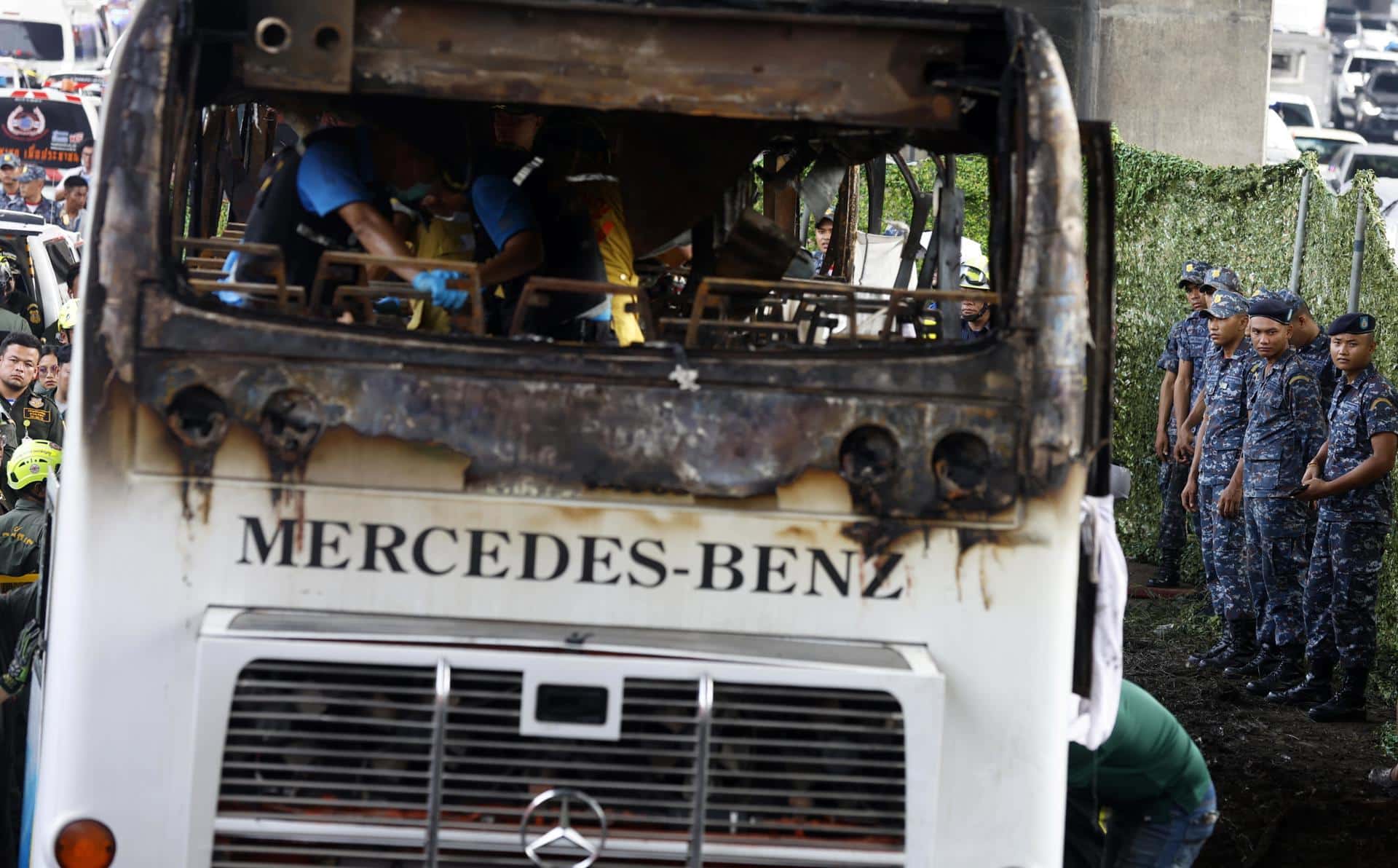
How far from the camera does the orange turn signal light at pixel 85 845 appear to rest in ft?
12.1

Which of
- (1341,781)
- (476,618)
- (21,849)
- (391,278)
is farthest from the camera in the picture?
(1341,781)

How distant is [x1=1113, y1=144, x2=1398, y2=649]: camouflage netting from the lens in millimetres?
10352

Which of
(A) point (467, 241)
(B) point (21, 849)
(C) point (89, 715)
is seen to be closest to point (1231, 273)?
(A) point (467, 241)

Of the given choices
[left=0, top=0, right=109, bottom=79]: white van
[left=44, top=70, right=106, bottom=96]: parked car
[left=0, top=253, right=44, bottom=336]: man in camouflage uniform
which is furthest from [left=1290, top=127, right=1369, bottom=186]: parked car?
[left=0, top=253, right=44, bottom=336]: man in camouflage uniform

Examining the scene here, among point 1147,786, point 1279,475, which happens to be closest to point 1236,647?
point 1279,475

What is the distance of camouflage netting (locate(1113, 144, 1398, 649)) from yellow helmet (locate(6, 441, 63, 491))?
6.78 metres

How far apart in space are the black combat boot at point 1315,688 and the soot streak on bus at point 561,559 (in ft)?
18.9

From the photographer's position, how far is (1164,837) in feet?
16.6

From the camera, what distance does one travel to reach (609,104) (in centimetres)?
404

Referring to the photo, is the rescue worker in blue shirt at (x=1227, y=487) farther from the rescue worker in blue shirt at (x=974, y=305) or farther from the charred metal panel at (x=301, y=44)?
the charred metal panel at (x=301, y=44)

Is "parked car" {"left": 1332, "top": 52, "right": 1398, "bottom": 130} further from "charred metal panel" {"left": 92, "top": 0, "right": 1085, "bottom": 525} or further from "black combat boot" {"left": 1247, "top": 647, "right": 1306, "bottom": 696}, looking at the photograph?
"charred metal panel" {"left": 92, "top": 0, "right": 1085, "bottom": 525}

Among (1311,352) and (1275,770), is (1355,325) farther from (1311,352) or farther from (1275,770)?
(1275,770)

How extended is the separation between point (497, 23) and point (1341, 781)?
543cm

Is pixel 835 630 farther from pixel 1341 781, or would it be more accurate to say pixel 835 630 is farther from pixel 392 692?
pixel 1341 781
